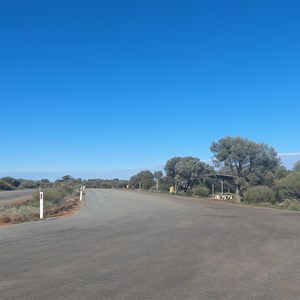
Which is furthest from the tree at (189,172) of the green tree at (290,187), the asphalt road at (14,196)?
the green tree at (290,187)

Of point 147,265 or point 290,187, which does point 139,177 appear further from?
point 147,265

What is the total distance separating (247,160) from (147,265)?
52849 millimetres

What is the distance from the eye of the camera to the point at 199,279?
7945mm

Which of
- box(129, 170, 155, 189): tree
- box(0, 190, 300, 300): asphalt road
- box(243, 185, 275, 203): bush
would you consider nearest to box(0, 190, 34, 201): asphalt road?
box(243, 185, 275, 203): bush

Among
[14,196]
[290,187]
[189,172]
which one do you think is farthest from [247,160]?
[189,172]

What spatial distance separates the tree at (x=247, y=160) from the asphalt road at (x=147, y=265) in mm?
44425

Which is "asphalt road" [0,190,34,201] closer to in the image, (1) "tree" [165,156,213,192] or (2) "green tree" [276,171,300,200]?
(2) "green tree" [276,171,300,200]

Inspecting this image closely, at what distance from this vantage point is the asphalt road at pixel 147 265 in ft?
23.1

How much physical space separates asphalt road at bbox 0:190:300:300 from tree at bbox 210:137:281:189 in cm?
4442

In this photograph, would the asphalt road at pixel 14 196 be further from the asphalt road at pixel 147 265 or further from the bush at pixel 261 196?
the asphalt road at pixel 147 265

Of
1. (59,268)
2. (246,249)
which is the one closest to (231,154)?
(246,249)

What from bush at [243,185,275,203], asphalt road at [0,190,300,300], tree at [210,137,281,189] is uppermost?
tree at [210,137,281,189]

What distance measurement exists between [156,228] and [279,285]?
29.1 ft

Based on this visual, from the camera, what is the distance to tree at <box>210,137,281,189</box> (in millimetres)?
58656
